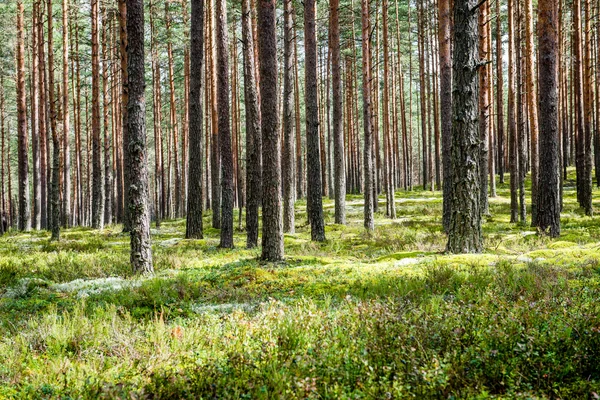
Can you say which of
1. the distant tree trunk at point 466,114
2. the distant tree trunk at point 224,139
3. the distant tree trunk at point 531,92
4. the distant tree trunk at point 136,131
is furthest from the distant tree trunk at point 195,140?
the distant tree trunk at point 531,92

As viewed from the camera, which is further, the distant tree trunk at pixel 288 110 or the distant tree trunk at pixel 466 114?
the distant tree trunk at pixel 288 110

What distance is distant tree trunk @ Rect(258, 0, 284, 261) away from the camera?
873 centimetres

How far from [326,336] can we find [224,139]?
9.66 metres

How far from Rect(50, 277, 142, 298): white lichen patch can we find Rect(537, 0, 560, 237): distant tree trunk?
10.4m

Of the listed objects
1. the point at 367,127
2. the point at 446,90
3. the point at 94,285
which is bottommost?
the point at 94,285

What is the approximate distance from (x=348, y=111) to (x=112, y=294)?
102 ft

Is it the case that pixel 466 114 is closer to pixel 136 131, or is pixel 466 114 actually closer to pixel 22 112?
pixel 136 131

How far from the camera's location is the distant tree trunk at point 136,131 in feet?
27.1

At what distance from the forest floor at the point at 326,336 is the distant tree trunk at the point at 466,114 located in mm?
1165

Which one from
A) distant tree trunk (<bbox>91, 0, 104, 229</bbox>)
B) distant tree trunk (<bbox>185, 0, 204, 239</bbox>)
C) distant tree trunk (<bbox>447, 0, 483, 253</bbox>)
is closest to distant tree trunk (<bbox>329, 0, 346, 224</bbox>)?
distant tree trunk (<bbox>185, 0, 204, 239</bbox>)

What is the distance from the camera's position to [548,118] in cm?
1196

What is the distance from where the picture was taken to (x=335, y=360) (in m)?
3.35

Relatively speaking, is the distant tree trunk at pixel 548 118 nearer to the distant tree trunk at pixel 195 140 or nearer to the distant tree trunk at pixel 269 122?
the distant tree trunk at pixel 269 122

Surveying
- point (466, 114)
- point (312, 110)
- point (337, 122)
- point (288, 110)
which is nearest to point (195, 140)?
point (288, 110)
